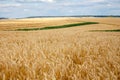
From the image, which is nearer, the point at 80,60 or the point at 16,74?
the point at 16,74

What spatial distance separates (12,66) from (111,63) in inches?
48.1

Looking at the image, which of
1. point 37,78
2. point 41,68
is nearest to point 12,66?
point 41,68

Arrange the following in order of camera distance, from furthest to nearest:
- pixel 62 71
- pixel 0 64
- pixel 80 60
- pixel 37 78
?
pixel 80 60, pixel 0 64, pixel 62 71, pixel 37 78

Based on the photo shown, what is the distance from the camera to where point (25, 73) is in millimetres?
2504

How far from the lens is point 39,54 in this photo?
3.71 metres

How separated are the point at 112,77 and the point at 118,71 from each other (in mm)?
362

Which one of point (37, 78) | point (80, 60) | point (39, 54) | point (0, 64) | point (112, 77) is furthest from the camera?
point (39, 54)

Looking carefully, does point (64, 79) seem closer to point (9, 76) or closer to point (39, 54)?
point (9, 76)

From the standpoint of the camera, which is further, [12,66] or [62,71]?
[12,66]

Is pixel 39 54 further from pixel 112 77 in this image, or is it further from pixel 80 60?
pixel 112 77

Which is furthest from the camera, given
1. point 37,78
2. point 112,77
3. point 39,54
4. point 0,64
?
point 39,54

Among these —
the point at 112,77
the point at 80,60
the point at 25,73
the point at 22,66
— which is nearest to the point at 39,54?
the point at 80,60

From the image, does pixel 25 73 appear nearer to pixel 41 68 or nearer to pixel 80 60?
pixel 41 68

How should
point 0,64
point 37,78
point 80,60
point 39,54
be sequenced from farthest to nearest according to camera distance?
point 39,54
point 80,60
point 0,64
point 37,78
